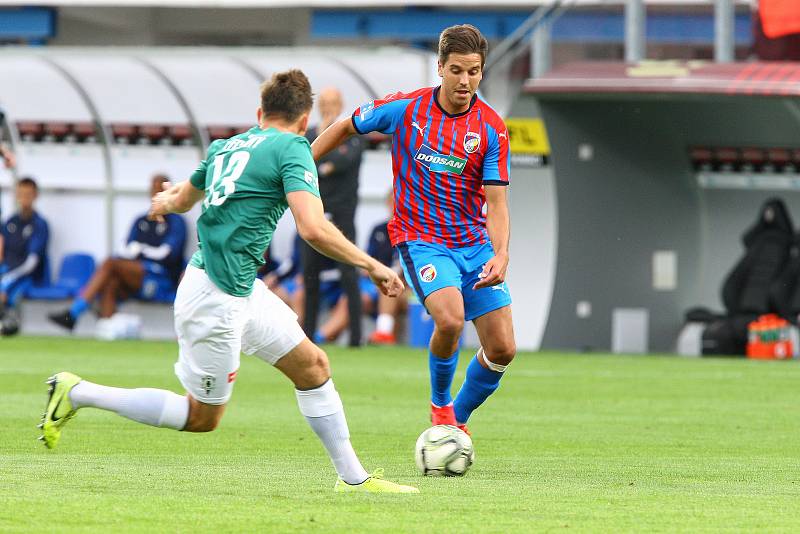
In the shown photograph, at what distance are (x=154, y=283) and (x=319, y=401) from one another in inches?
501

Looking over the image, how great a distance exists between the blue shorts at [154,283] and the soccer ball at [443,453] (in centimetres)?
→ 1178

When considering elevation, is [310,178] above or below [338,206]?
above

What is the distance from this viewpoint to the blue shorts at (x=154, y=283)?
1925 centimetres

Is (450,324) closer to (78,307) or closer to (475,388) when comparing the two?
(475,388)

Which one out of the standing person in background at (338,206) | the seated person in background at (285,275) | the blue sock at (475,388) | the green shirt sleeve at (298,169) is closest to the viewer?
the green shirt sleeve at (298,169)

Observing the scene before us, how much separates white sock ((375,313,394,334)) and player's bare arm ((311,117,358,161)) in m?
9.85

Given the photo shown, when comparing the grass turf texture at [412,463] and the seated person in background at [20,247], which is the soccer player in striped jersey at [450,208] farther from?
the seated person in background at [20,247]

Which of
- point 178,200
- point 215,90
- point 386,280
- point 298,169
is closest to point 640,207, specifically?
point 215,90

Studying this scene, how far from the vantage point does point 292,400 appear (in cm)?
1171

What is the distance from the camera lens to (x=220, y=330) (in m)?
6.69

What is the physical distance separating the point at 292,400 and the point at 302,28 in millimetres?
15490

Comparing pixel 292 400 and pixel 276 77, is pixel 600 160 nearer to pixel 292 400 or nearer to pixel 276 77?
pixel 292 400

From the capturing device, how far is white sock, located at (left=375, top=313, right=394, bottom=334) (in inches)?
713

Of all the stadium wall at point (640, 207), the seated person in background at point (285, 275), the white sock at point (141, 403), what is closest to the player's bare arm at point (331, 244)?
the white sock at point (141, 403)
